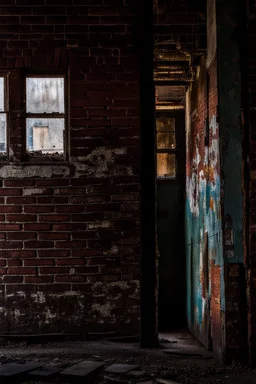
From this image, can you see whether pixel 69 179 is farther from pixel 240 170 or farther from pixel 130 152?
pixel 240 170

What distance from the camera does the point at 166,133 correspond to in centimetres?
1031

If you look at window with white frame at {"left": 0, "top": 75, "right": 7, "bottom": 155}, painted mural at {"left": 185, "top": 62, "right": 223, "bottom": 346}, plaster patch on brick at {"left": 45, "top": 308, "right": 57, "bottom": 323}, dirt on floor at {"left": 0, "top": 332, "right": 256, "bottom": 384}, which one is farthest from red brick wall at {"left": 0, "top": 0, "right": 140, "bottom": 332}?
painted mural at {"left": 185, "top": 62, "right": 223, "bottom": 346}

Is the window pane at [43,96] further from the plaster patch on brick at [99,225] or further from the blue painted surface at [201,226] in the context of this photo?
the blue painted surface at [201,226]

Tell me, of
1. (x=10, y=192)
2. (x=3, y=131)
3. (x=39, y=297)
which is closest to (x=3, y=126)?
(x=3, y=131)

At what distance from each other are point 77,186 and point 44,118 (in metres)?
0.94

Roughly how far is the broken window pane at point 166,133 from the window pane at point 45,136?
340 cm

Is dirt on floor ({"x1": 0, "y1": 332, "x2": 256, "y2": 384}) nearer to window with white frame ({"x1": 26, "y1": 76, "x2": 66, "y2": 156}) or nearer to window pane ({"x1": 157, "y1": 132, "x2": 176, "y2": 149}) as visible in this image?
window with white frame ({"x1": 26, "y1": 76, "x2": 66, "y2": 156})

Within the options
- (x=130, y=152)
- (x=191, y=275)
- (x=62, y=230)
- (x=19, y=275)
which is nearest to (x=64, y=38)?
(x=130, y=152)

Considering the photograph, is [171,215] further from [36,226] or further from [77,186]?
[36,226]

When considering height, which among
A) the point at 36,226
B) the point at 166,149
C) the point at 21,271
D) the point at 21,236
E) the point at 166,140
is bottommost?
the point at 21,271

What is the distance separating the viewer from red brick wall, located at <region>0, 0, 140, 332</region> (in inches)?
275

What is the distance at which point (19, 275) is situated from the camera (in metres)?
6.99

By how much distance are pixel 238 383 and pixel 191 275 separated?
3778mm

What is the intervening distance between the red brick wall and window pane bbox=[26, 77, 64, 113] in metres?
0.13
